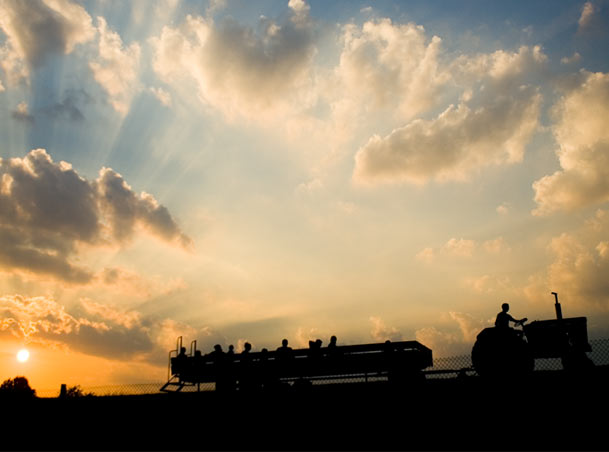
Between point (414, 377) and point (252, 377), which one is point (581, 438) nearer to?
point (414, 377)

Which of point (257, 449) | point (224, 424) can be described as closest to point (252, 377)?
point (224, 424)

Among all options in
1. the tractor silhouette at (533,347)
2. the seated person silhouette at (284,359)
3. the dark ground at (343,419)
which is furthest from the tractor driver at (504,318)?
the seated person silhouette at (284,359)

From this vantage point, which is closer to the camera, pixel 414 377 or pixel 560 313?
pixel 414 377

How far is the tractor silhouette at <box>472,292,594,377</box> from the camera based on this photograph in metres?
10.5

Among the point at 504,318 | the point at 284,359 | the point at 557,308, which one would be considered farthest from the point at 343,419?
the point at 557,308

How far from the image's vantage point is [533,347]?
1073 cm

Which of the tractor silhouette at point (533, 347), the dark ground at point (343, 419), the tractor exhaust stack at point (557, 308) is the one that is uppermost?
the tractor exhaust stack at point (557, 308)

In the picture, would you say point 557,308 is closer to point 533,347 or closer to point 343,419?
point 533,347

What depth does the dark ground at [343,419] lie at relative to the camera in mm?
8938

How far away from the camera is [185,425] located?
1134 centimetres

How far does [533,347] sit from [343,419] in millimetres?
4907

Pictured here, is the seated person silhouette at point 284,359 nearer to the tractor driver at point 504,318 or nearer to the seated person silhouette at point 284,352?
the seated person silhouette at point 284,352

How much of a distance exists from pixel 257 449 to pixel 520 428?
221 inches

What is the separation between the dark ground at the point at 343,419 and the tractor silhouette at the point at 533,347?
1.74ft
